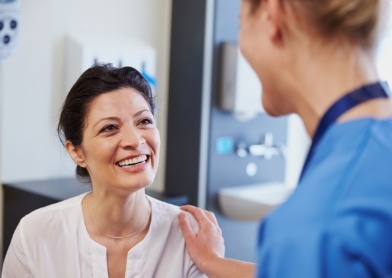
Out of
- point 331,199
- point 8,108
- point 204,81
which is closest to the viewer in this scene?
point 331,199

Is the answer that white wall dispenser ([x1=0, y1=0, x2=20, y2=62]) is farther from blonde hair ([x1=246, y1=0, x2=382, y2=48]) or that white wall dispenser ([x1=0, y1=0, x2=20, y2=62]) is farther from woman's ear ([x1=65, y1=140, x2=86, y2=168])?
blonde hair ([x1=246, y1=0, x2=382, y2=48])

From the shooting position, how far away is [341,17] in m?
0.73

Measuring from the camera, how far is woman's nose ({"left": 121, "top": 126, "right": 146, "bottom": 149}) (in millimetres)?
1492

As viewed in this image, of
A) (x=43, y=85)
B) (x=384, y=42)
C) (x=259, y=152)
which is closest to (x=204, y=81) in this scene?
(x=259, y=152)

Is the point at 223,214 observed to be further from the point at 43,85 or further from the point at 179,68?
the point at 43,85

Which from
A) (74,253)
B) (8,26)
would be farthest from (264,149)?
(74,253)

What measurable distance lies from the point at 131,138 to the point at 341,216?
2.94 ft

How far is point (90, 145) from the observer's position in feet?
5.05

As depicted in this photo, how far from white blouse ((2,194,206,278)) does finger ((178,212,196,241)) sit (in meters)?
0.03

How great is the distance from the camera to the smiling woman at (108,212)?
151 cm

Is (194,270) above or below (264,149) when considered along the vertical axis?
below

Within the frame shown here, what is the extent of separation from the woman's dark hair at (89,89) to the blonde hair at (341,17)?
2.86 feet

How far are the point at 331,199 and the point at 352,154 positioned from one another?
6cm

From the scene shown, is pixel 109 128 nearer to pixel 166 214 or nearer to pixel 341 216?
pixel 166 214
